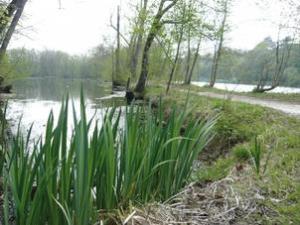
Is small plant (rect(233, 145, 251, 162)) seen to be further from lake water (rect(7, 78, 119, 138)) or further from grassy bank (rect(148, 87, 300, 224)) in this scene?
lake water (rect(7, 78, 119, 138))

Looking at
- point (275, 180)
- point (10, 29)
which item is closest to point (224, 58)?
point (10, 29)

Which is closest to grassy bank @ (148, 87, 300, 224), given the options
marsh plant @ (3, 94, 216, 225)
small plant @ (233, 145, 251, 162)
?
small plant @ (233, 145, 251, 162)

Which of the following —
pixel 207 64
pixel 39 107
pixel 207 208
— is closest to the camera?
pixel 207 208

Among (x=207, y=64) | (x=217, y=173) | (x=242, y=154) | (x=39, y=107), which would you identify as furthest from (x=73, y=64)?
(x=217, y=173)

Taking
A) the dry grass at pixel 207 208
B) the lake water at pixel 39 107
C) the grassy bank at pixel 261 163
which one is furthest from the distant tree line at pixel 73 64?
the dry grass at pixel 207 208

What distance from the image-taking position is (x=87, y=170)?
183 centimetres

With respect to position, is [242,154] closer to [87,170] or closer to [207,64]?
[87,170]

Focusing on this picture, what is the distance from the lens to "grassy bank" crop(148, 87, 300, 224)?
2.65 meters

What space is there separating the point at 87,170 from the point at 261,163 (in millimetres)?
2637

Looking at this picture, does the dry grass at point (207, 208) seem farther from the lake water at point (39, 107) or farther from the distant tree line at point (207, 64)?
the distant tree line at point (207, 64)

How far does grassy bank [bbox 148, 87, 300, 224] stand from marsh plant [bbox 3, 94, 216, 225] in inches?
25.7

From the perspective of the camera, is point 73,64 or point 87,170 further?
point 73,64

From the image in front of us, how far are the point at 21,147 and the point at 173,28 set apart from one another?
12259 mm

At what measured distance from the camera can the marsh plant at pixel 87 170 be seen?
1.85m
